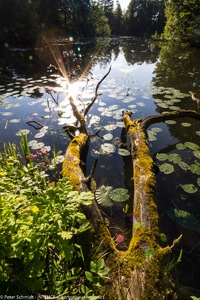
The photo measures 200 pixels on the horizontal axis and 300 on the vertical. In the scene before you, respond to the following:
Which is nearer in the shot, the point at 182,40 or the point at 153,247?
the point at 153,247

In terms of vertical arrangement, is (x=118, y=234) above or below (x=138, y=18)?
below

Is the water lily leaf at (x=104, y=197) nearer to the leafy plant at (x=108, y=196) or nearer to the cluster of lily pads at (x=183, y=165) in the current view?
the leafy plant at (x=108, y=196)

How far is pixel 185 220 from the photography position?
259 cm

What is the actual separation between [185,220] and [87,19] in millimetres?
61958

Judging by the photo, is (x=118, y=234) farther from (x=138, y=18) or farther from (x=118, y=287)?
(x=138, y=18)

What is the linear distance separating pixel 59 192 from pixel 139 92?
7672 mm

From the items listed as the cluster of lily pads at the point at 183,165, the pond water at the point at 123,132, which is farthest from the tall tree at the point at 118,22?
the cluster of lily pads at the point at 183,165

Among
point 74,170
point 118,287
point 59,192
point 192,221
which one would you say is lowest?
point 192,221

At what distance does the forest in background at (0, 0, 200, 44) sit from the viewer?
21.9 m

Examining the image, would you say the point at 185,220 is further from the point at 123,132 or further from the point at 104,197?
the point at 123,132

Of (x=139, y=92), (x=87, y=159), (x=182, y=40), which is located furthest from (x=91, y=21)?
(x=87, y=159)

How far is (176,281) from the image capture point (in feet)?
7.04

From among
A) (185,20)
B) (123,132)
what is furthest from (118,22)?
(123,132)

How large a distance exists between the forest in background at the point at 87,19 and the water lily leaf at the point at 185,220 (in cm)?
2432
